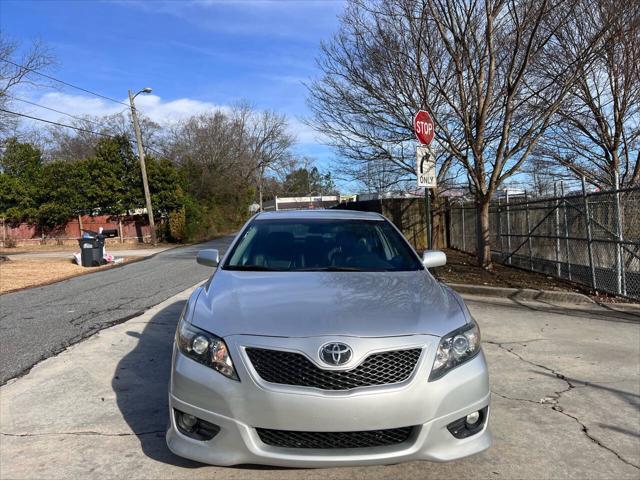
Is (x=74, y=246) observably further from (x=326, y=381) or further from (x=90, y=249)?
(x=326, y=381)

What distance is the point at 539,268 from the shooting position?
12359mm

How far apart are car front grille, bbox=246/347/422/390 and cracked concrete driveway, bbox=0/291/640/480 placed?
80 cm

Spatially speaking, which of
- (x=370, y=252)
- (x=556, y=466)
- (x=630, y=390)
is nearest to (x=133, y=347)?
(x=370, y=252)

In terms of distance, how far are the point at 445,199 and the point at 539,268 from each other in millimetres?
6225

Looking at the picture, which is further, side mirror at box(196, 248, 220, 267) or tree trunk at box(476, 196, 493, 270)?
tree trunk at box(476, 196, 493, 270)

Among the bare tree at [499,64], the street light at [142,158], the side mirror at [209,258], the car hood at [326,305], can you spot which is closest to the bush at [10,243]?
the street light at [142,158]

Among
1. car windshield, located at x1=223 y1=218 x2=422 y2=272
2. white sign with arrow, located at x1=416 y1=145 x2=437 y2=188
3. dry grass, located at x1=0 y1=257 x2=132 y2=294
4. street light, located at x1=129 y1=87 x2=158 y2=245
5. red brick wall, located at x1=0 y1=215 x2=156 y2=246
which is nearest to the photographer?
car windshield, located at x1=223 y1=218 x2=422 y2=272

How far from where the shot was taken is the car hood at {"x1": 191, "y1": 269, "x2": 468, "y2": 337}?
2967mm

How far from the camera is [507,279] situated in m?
10.7

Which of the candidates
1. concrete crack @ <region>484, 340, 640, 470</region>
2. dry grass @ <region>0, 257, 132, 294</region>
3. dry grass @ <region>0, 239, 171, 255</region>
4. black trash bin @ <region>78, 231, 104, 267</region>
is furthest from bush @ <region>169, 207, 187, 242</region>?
concrete crack @ <region>484, 340, 640, 470</region>

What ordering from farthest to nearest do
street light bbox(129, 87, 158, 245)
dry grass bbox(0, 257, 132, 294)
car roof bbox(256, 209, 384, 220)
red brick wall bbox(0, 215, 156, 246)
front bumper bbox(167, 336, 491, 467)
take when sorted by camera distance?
red brick wall bbox(0, 215, 156, 246), street light bbox(129, 87, 158, 245), dry grass bbox(0, 257, 132, 294), car roof bbox(256, 209, 384, 220), front bumper bbox(167, 336, 491, 467)

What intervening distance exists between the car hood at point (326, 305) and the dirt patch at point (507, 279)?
538 cm

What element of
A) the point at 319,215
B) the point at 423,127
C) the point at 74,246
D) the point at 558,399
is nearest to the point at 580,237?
the point at 423,127

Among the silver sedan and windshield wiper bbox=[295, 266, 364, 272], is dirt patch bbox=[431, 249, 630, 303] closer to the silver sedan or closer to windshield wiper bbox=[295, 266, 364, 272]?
windshield wiper bbox=[295, 266, 364, 272]
